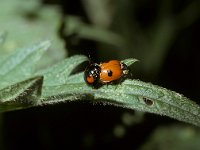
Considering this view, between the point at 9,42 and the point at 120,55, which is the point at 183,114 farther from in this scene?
the point at 120,55

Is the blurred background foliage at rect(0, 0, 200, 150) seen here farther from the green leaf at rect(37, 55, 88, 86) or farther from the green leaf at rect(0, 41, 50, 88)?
the green leaf at rect(37, 55, 88, 86)

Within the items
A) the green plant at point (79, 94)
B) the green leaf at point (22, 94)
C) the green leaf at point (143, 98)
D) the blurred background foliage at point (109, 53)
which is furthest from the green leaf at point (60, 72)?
the blurred background foliage at point (109, 53)

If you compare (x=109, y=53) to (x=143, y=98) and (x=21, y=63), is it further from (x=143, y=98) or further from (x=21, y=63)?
(x=143, y=98)

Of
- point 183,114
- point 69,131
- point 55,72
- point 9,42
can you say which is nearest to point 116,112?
point 69,131

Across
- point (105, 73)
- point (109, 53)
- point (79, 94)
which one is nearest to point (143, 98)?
point (79, 94)

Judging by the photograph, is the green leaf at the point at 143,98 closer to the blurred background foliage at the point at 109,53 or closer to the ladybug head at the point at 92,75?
the ladybug head at the point at 92,75

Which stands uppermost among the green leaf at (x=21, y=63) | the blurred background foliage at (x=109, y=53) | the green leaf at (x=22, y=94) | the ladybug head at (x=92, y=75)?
the blurred background foliage at (x=109, y=53)
